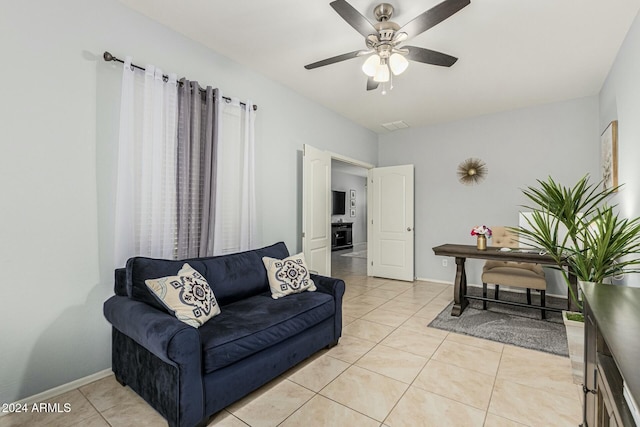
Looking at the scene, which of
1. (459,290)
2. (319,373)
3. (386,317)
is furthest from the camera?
(459,290)

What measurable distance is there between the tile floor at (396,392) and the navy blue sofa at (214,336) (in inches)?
4.4

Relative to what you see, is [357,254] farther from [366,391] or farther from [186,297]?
[186,297]

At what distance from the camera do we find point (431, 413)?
182 centimetres

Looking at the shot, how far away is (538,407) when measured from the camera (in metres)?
1.87

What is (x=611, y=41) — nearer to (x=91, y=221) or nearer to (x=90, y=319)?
(x=91, y=221)

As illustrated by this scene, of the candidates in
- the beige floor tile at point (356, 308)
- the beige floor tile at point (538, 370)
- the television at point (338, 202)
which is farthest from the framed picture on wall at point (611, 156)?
the television at point (338, 202)

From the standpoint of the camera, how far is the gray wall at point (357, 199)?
983 cm

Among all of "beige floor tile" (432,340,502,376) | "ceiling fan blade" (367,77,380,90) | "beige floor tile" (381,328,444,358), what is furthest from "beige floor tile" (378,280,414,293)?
"ceiling fan blade" (367,77,380,90)

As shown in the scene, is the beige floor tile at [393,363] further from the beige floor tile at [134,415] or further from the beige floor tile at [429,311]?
the beige floor tile at [134,415]

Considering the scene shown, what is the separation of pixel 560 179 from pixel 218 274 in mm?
4633

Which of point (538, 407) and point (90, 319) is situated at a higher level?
point (90, 319)

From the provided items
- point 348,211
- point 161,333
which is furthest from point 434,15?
point 348,211

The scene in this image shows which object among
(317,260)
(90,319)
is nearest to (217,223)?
(90,319)

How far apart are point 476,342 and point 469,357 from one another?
35 cm
